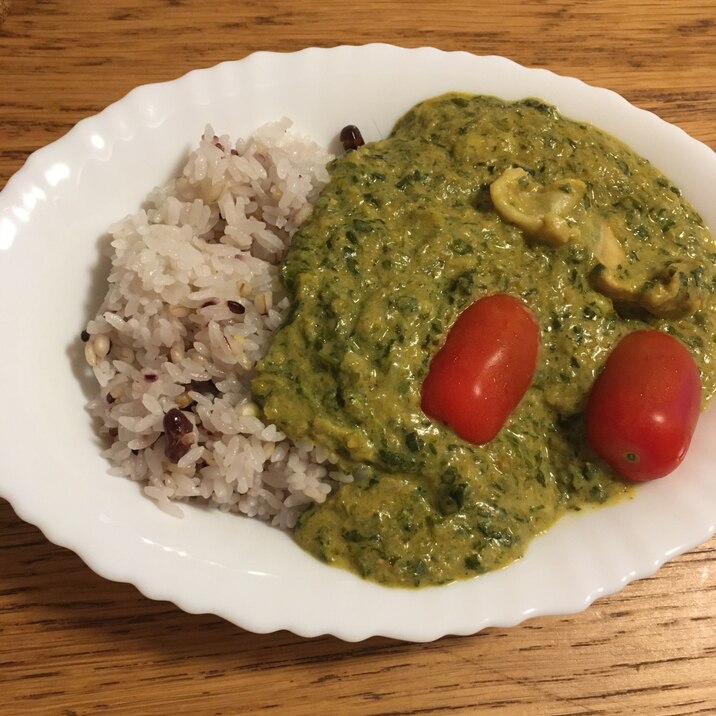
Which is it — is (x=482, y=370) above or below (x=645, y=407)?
above

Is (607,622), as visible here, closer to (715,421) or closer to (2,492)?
(715,421)

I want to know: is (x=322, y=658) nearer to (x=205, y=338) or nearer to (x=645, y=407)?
(x=205, y=338)

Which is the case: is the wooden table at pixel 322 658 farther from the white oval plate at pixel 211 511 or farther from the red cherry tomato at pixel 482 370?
the red cherry tomato at pixel 482 370

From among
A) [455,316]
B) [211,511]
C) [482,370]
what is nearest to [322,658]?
[211,511]

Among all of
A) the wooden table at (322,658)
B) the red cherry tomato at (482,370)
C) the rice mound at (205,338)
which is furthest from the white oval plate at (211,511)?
the red cherry tomato at (482,370)

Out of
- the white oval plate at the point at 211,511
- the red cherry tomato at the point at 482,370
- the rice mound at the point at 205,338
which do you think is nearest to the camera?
the white oval plate at the point at 211,511

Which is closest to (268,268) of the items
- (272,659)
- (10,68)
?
(272,659)
